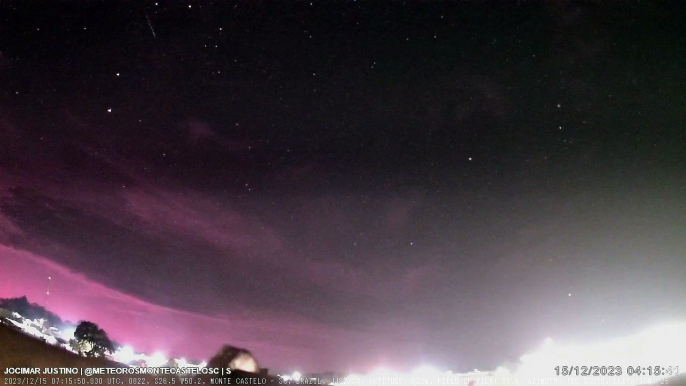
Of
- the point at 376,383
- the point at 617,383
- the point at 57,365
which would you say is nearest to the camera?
the point at 57,365

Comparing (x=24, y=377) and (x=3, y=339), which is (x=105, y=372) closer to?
(x=24, y=377)

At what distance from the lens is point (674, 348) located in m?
28.8

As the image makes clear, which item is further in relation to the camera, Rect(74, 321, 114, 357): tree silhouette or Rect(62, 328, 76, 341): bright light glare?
Rect(62, 328, 76, 341): bright light glare

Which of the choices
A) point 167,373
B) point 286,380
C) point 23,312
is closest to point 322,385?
point 286,380

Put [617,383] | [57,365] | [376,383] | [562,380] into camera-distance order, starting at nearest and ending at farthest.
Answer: [57,365], [617,383], [562,380], [376,383]

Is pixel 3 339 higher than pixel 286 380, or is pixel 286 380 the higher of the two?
pixel 3 339

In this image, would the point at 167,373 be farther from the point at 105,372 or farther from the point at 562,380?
the point at 562,380

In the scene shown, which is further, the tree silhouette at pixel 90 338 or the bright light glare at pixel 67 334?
the bright light glare at pixel 67 334

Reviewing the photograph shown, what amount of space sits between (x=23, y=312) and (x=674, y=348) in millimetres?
99761

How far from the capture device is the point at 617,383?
16.8 m

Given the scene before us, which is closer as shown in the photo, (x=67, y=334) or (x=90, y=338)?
(x=90, y=338)

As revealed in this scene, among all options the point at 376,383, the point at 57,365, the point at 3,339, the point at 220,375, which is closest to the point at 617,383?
the point at 376,383

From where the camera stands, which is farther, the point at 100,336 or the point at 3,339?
the point at 100,336

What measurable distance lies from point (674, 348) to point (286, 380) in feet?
84.1
